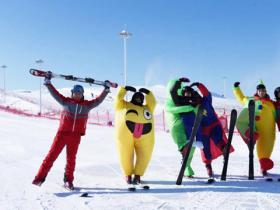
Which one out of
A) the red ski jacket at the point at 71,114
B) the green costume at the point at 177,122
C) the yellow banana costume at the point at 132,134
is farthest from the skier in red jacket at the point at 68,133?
the green costume at the point at 177,122

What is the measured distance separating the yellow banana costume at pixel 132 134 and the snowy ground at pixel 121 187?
39 cm

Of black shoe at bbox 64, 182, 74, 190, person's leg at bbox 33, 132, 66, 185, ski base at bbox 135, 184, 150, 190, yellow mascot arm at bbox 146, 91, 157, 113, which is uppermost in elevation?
yellow mascot arm at bbox 146, 91, 157, 113

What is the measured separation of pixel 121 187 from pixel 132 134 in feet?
2.78

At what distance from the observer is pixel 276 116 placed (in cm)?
793

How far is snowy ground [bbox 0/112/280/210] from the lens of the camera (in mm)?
5539

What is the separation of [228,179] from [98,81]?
2766mm

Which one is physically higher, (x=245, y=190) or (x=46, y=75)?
(x=46, y=75)

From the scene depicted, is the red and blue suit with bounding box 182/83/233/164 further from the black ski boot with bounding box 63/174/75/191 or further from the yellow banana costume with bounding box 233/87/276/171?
the black ski boot with bounding box 63/174/75/191

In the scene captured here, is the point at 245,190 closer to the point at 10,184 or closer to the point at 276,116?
the point at 276,116

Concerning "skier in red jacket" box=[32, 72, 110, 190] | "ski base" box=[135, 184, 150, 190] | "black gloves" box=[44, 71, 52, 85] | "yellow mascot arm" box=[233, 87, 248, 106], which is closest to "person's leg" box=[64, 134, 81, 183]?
"skier in red jacket" box=[32, 72, 110, 190]

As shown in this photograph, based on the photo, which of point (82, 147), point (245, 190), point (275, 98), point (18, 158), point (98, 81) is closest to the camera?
point (245, 190)

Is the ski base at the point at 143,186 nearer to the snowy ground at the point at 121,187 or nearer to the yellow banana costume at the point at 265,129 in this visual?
the snowy ground at the point at 121,187

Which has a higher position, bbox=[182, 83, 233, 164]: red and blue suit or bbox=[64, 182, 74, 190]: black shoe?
bbox=[182, 83, 233, 164]: red and blue suit

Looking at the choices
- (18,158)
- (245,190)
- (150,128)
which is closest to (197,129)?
(150,128)
